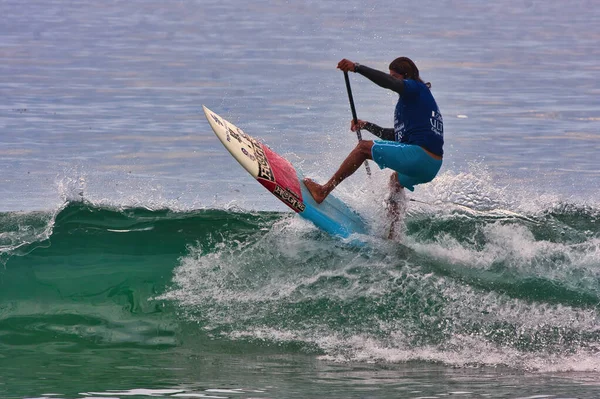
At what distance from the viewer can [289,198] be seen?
30.1 feet

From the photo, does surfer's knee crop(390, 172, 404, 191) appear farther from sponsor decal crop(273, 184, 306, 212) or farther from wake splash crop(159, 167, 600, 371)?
sponsor decal crop(273, 184, 306, 212)

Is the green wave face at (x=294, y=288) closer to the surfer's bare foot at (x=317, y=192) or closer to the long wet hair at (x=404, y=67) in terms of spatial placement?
the surfer's bare foot at (x=317, y=192)

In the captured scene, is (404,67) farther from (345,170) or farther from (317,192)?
(317,192)

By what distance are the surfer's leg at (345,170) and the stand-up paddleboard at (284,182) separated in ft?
0.21

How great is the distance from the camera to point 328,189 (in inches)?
373

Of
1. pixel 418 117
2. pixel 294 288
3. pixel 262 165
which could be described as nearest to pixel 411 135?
pixel 418 117

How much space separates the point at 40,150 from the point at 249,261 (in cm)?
600

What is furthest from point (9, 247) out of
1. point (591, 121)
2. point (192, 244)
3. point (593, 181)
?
point (591, 121)

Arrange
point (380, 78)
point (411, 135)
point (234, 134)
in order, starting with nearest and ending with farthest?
point (380, 78) < point (411, 135) < point (234, 134)

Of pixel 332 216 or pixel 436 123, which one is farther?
pixel 332 216

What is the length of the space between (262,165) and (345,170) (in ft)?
2.40

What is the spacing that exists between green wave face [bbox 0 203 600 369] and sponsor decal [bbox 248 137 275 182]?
625 mm

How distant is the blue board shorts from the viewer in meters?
9.08

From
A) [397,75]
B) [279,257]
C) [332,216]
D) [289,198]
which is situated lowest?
[279,257]
